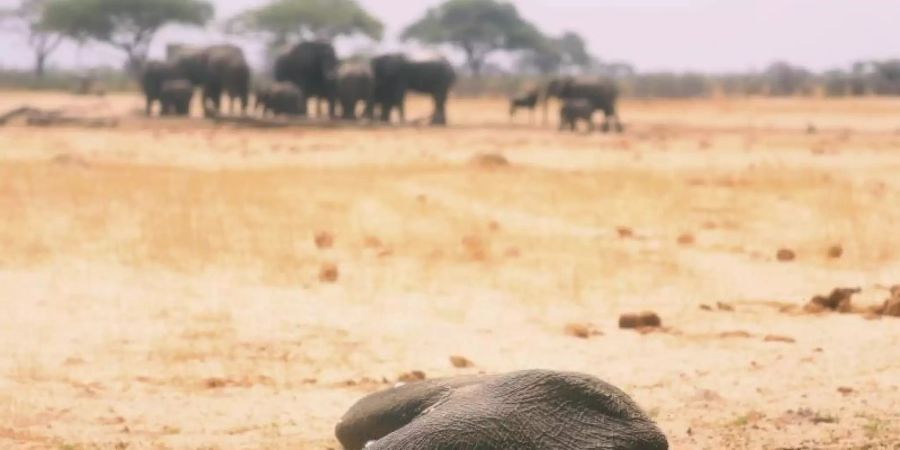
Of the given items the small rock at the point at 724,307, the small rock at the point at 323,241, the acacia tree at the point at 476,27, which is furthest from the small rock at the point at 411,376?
the acacia tree at the point at 476,27

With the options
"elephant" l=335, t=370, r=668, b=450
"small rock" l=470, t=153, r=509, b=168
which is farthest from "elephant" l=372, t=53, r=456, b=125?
"elephant" l=335, t=370, r=668, b=450

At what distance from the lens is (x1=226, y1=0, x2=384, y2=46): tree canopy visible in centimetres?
5453

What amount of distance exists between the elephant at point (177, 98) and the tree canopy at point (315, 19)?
65.1 ft

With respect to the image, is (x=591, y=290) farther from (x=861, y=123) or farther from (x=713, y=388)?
(x=861, y=123)

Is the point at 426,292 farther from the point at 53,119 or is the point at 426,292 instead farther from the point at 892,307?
the point at 53,119

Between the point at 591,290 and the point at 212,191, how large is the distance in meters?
6.67

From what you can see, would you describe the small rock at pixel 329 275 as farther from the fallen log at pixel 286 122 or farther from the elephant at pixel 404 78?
the elephant at pixel 404 78

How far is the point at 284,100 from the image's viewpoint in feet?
104

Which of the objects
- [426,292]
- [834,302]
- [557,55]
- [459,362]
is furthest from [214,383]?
[557,55]

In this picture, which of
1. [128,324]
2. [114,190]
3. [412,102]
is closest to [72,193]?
[114,190]

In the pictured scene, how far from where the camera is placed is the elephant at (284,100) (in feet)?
104

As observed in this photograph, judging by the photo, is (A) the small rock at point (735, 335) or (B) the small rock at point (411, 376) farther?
(A) the small rock at point (735, 335)

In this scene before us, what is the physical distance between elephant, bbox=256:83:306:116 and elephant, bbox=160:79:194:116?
3.04m

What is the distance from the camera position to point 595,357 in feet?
23.6
